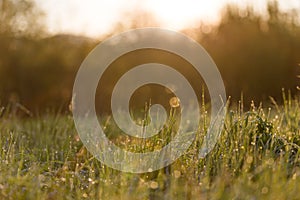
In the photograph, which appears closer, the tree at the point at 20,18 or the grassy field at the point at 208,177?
the grassy field at the point at 208,177

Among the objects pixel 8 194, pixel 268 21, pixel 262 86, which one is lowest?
pixel 262 86

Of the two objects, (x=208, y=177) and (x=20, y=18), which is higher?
(x=20, y=18)

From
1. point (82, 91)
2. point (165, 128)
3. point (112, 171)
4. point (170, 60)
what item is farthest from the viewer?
point (170, 60)

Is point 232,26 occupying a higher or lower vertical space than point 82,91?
higher

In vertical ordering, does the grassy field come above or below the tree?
below

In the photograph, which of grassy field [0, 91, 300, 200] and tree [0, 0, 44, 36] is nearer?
grassy field [0, 91, 300, 200]

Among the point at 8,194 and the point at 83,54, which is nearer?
the point at 8,194

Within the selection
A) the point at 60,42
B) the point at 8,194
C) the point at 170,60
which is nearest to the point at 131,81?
the point at 170,60

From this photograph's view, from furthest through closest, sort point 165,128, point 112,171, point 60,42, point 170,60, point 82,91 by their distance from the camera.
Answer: point 60,42, point 170,60, point 82,91, point 165,128, point 112,171

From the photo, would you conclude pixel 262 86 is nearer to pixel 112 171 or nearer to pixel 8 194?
pixel 112 171

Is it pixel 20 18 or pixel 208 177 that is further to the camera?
pixel 20 18

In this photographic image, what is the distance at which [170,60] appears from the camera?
880 cm

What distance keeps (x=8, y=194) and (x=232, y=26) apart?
6.57m

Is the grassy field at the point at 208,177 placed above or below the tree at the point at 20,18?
below
